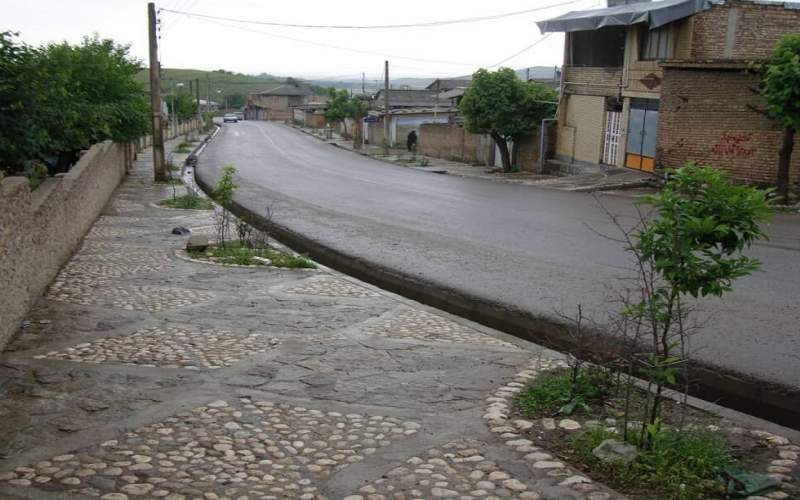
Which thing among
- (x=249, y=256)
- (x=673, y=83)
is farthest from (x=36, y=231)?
(x=673, y=83)

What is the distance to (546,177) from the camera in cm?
2948

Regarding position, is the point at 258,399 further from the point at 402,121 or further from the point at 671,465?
the point at 402,121

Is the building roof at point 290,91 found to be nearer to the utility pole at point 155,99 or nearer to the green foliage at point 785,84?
the utility pole at point 155,99

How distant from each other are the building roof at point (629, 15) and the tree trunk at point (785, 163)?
661 centimetres

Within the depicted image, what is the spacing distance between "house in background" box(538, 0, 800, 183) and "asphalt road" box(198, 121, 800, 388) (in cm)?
334

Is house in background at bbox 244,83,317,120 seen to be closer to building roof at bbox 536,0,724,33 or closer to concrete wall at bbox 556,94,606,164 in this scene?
concrete wall at bbox 556,94,606,164

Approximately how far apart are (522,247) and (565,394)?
7282 millimetres

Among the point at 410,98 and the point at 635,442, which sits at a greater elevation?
the point at 410,98

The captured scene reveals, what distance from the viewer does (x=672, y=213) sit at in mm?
4613

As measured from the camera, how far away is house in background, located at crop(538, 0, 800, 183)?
2044cm

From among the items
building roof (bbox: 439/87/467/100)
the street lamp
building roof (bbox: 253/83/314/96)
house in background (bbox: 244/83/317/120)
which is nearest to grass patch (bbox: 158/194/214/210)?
building roof (bbox: 439/87/467/100)

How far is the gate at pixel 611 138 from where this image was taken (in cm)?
2683

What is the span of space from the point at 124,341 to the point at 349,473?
364cm

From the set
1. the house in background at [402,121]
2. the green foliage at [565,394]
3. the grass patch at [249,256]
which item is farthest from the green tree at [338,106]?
the green foliage at [565,394]
